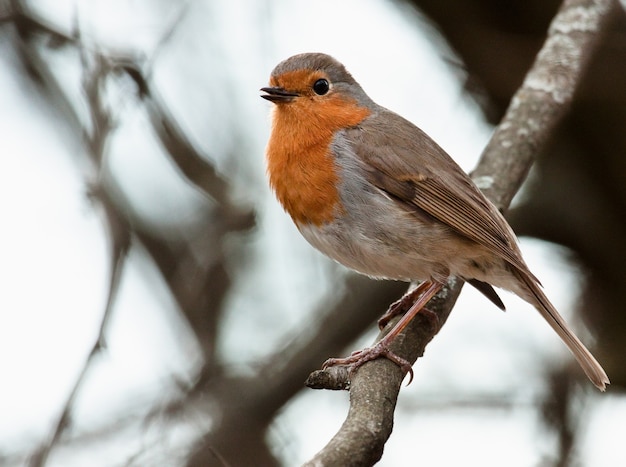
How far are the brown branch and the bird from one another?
0.42ft

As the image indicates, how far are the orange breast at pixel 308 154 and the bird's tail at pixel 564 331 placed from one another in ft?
3.22

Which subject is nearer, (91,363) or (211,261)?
(91,363)

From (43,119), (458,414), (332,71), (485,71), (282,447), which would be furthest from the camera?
(485,71)

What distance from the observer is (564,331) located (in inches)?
163

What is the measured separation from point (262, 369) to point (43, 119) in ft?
5.95

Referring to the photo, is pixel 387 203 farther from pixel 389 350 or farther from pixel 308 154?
pixel 389 350

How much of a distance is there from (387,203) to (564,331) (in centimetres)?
102

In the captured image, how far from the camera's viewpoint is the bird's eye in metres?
4.46

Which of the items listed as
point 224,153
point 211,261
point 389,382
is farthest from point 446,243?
point 224,153

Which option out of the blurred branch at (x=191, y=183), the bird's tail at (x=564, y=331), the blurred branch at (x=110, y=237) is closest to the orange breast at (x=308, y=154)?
the blurred branch at (x=191, y=183)

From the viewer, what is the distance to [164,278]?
189 inches

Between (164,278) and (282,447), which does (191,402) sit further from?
(164,278)

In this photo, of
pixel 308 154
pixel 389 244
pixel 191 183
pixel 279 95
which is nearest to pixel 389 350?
pixel 389 244

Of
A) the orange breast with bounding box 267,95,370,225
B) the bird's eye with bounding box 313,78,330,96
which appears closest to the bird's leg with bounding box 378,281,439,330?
the orange breast with bounding box 267,95,370,225
